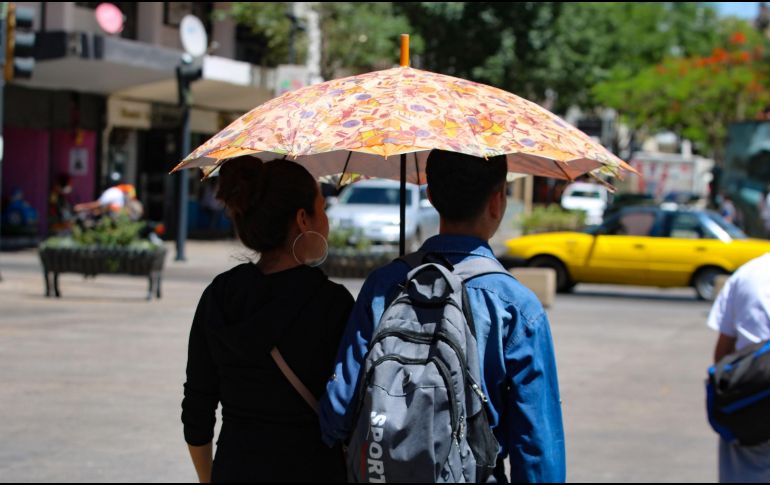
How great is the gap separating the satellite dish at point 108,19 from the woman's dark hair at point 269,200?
900 inches

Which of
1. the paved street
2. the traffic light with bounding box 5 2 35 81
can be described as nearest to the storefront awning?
the paved street

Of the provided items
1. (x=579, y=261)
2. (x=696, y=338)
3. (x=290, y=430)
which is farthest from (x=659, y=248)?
(x=290, y=430)

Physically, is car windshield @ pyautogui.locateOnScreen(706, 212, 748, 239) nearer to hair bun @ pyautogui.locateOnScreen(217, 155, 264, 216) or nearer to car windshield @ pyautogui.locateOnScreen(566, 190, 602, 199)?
hair bun @ pyautogui.locateOnScreen(217, 155, 264, 216)

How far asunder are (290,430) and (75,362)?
750 cm

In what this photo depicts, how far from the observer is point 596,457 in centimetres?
775

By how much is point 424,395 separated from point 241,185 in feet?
2.76

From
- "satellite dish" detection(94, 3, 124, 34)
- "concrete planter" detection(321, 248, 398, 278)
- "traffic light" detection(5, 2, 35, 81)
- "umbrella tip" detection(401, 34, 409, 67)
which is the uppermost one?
"satellite dish" detection(94, 3, 124, 34)

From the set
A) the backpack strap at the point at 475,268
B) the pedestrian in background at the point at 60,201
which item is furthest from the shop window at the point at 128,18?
the backpack strap at the point at 475,268

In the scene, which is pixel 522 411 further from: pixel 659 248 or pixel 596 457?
pixel 659 248

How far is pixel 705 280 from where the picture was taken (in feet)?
64.1

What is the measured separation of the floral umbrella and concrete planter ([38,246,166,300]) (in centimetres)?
1239

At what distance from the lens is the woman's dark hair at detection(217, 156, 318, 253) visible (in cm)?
313

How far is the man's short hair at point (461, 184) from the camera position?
3.01 m

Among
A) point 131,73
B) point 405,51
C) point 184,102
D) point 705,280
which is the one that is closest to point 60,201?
point 131,73
